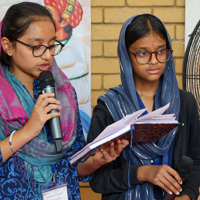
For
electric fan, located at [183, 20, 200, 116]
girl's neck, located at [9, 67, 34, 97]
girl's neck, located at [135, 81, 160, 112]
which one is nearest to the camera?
girl's neck, located at [9, 67, 34, 97]

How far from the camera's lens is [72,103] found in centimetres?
161

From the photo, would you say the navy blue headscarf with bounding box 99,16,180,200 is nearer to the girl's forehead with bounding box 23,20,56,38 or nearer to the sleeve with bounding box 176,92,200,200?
the sleeve with bounding box 176,92,200,200

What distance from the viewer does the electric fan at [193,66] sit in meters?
2.24

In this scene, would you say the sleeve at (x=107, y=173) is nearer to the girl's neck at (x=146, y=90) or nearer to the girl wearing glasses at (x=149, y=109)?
the girl wearing glasses at (x=149, y=109)

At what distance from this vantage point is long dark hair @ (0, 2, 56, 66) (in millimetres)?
1444

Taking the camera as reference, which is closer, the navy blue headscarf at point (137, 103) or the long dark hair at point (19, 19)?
the long dark hair at point (19, 19)

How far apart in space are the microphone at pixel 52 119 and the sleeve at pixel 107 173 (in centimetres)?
28

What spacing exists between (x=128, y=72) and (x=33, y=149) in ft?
1.72

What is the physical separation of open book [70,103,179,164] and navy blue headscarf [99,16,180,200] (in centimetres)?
17

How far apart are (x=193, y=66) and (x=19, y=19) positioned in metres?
1.17

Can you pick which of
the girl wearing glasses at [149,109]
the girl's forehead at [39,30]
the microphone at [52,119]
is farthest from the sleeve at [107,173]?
the girl's forehead at [39,30]

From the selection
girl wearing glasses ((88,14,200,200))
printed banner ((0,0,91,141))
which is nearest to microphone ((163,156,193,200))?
girl wearing glasses ((88,14,200,200))

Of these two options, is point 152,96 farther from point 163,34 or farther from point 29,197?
point 29,197

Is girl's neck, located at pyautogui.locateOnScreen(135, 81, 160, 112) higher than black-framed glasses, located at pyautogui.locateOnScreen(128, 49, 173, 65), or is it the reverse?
black-framed glasses, located at pyautogui.locateOnScreen(128, 49, 173, 65)
